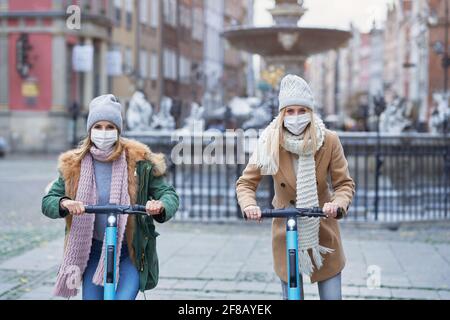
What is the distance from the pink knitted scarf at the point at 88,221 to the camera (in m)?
4.68

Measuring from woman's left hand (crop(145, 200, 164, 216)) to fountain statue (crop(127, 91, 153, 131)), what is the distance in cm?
1264

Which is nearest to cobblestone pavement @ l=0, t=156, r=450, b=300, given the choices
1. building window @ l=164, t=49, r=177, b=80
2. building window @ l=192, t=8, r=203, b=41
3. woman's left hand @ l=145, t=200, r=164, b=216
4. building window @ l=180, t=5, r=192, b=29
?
woman's left hand @ l=145, t=200, r=164, b=216

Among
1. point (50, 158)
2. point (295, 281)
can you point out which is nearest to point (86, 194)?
point (295, 281)

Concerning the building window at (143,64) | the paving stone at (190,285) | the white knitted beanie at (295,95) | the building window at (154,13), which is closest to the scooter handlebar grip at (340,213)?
the white knitted beanie at (295,95)

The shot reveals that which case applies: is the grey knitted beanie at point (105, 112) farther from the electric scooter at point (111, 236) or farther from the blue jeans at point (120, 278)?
the blue jeans at point (120, 278)

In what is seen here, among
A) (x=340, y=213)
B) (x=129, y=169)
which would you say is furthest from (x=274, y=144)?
(x=129, y=169)

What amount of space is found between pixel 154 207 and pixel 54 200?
57cm

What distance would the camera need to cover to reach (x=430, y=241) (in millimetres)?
11234

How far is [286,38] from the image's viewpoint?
53.9 ft

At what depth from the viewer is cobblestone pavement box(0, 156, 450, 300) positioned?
7.93m

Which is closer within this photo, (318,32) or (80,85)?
(318,32)

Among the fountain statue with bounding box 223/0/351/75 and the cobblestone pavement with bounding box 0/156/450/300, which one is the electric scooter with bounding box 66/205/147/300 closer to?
the cobblestone pavement with bounding box 0/156/450/300

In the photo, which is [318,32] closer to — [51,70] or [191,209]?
[191,209]

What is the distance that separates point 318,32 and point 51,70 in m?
26.1
